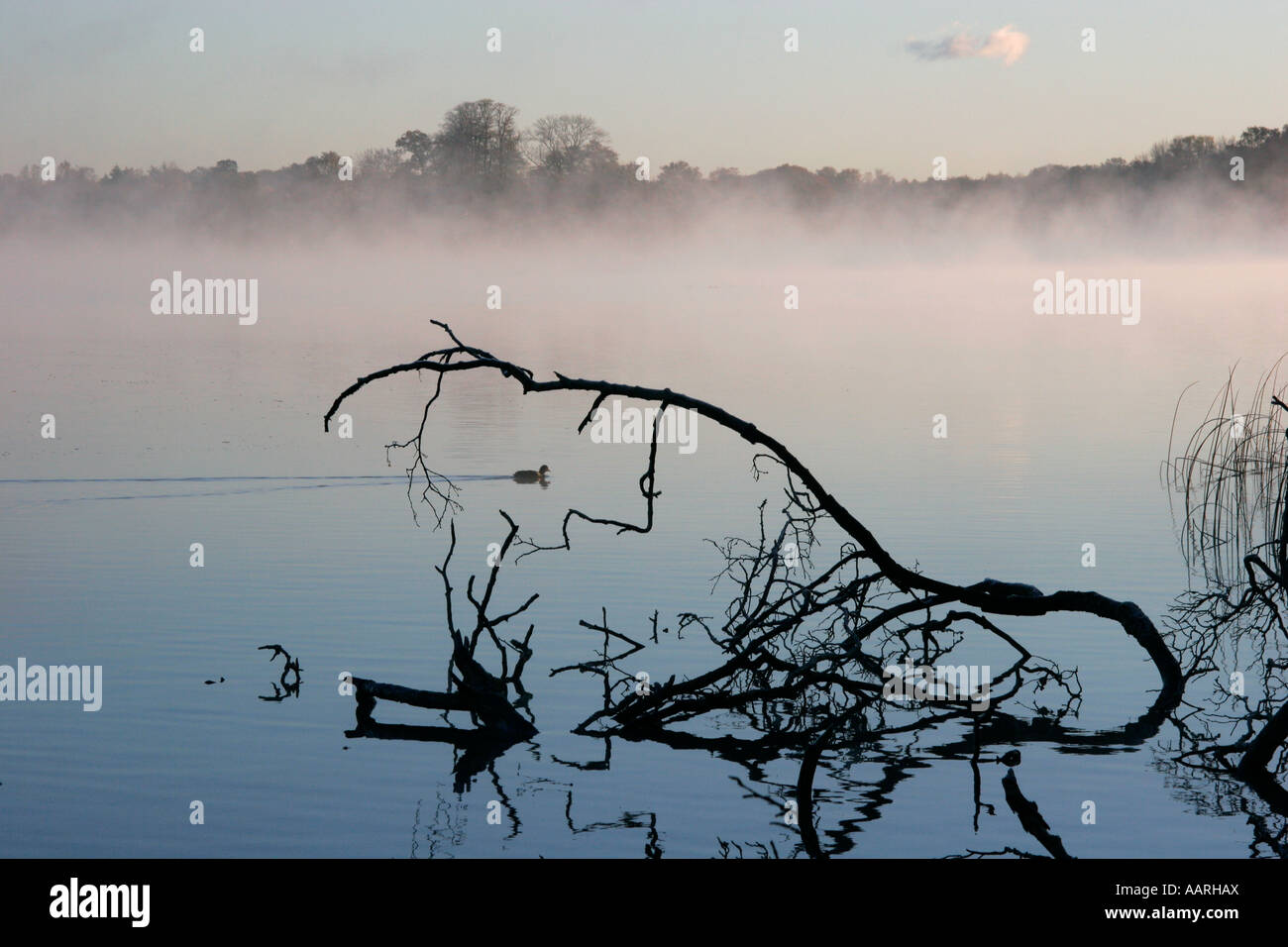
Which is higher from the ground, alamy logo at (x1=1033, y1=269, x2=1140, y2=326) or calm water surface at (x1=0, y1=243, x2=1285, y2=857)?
alamy logo at (x1=1033, y1=269, x2=1140, y2=326)

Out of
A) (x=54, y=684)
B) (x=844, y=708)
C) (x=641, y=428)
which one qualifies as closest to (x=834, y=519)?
(x=844, y=708)

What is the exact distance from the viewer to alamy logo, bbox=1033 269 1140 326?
7362cm

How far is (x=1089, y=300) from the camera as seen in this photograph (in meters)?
87.0

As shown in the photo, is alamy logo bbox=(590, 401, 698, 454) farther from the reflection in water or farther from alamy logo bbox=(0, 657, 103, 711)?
the reflection in water

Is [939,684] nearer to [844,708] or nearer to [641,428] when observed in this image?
[844,708]

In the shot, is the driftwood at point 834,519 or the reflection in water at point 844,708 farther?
the reflection in water at point 844,708

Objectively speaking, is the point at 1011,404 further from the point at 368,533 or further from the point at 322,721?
the point at 322,721

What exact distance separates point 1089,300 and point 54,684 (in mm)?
82556
